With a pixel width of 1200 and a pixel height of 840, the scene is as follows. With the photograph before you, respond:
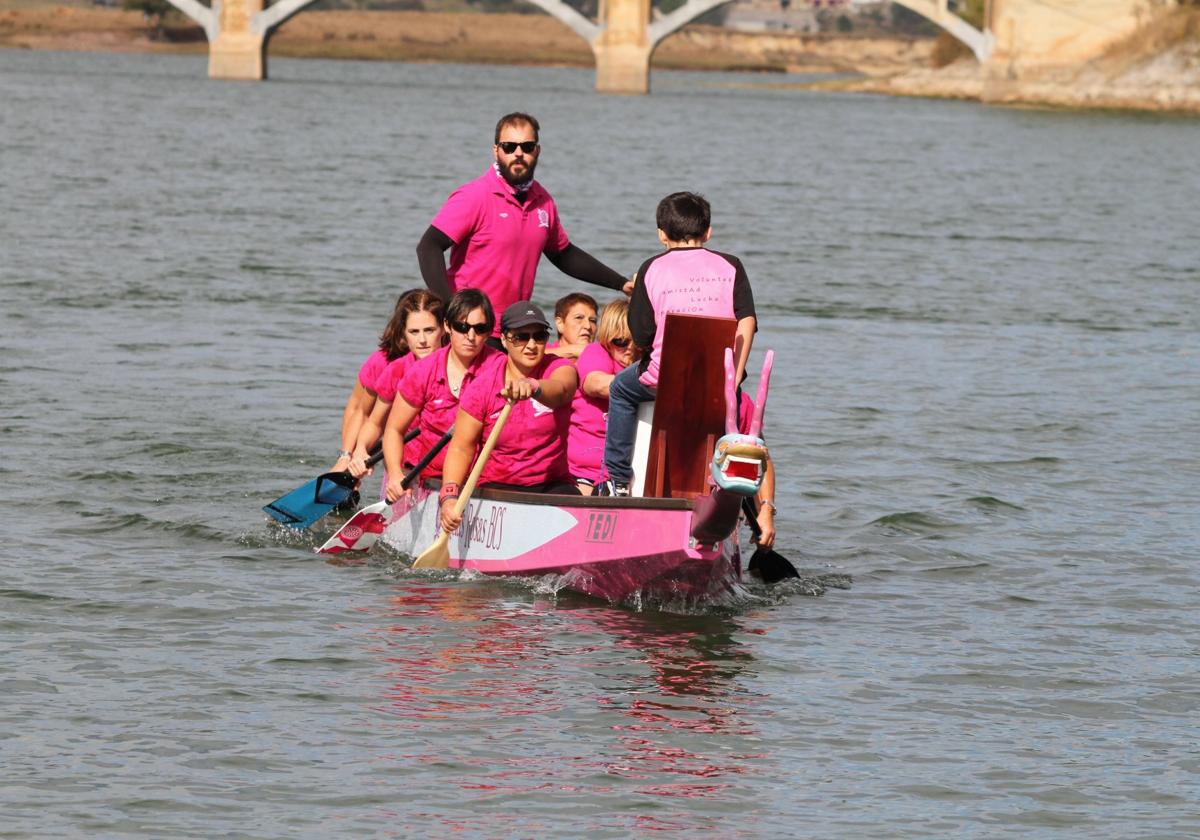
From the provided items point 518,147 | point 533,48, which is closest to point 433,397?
point 518,147

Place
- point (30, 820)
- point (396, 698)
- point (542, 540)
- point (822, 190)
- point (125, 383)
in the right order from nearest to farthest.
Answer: point (30, 820)
point (396, 698)
point (542, 540)
point (125, 383)
point (822, 190)

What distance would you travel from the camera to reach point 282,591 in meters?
10.4

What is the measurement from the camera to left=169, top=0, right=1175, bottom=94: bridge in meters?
100

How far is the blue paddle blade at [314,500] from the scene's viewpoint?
1157 cm

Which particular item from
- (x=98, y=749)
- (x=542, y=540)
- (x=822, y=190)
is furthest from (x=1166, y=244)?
(x=98, y=749)

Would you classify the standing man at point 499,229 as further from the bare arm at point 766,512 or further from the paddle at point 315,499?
the paddle at point 315,499

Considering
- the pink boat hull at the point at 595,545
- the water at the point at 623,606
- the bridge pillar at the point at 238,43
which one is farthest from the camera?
the bridge pillar at the point at 238,43

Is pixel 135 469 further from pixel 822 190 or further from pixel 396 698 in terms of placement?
pixel 822 190

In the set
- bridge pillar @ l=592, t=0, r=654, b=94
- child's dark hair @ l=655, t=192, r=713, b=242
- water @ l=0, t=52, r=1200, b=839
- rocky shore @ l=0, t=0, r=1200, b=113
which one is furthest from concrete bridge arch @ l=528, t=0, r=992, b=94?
child's dark hair @ l=655, t=192, r=713, b=242

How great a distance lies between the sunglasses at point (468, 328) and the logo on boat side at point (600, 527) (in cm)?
106

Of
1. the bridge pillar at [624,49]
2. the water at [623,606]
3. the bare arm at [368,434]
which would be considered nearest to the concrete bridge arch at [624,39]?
the bridge pillar at [624,49]

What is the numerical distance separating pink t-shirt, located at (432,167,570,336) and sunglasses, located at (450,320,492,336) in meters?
0.80

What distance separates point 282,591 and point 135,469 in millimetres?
3587

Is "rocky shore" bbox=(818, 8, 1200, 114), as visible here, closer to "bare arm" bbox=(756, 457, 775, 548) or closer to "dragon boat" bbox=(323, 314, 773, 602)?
"bare arm" bbox=(756, 457, 775, 548)
